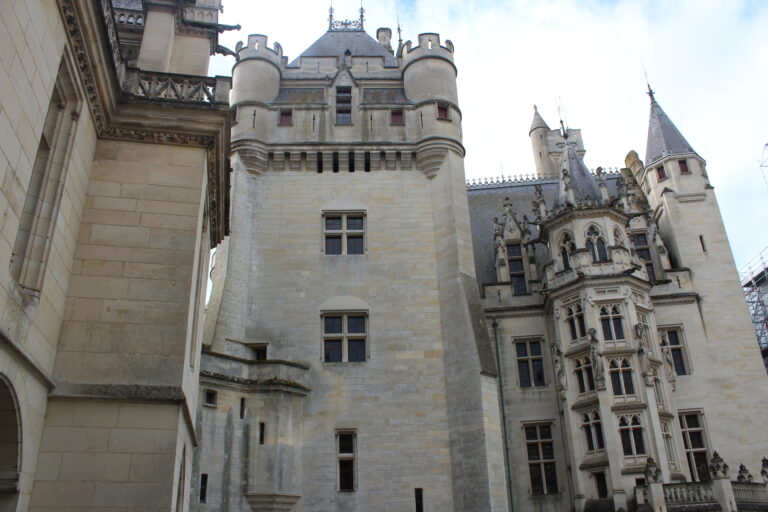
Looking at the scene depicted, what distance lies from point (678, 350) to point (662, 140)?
343 inches

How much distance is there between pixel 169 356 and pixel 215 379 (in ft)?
25.8

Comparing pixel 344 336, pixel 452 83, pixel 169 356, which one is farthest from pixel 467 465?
pixel 452 83

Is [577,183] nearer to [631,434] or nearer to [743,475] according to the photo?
[631,434]

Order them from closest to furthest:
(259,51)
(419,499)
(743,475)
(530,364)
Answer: (419,499) < (743,475) < (530,364) < (259,51)

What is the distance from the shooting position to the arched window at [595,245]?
21.7m

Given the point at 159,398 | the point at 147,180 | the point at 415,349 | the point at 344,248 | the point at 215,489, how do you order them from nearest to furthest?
the point at 159,398
the point at 147,180
the point at 215,489
the point at 415,349
the point at 344,248

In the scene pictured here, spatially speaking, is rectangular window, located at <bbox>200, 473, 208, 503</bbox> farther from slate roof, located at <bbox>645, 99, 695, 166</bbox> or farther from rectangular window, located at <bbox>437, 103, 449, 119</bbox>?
slate roof, located at <bbox>645, 99, 695, 166</bbox>

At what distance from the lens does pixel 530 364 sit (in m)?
22.0

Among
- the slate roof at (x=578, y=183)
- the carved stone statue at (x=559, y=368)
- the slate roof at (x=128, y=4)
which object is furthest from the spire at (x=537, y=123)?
the slate roof at (x=128, y=4)

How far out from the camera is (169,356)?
30.8ft

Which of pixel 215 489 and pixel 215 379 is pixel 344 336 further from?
pixel 215 489

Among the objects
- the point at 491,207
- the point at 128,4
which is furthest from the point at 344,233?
the point at 128,4

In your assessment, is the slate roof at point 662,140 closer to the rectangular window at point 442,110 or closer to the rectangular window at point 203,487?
the rectangular window at point 442,110

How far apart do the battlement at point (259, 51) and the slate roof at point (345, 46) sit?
149 centimetres
